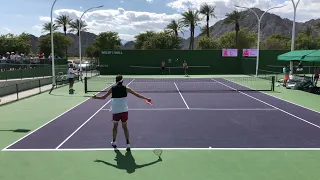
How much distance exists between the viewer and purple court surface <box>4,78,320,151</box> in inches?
375

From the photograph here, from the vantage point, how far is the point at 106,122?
Result: 40.8ft

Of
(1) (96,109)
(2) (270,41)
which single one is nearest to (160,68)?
(1) (96,109)

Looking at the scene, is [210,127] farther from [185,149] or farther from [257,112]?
[257,112]

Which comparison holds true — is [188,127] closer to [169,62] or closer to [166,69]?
[166,69]

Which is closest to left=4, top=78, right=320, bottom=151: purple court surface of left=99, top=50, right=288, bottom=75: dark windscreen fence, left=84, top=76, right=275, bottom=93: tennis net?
left=84, top=76, right=275, bottom=93: tennis net

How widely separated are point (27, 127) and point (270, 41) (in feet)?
255

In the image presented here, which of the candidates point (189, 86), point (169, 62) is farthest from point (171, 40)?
point (189, 86)

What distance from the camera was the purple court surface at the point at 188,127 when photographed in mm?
9516

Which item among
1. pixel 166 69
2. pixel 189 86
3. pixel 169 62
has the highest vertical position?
pixel 169 62

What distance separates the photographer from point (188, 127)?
11.6 meters
